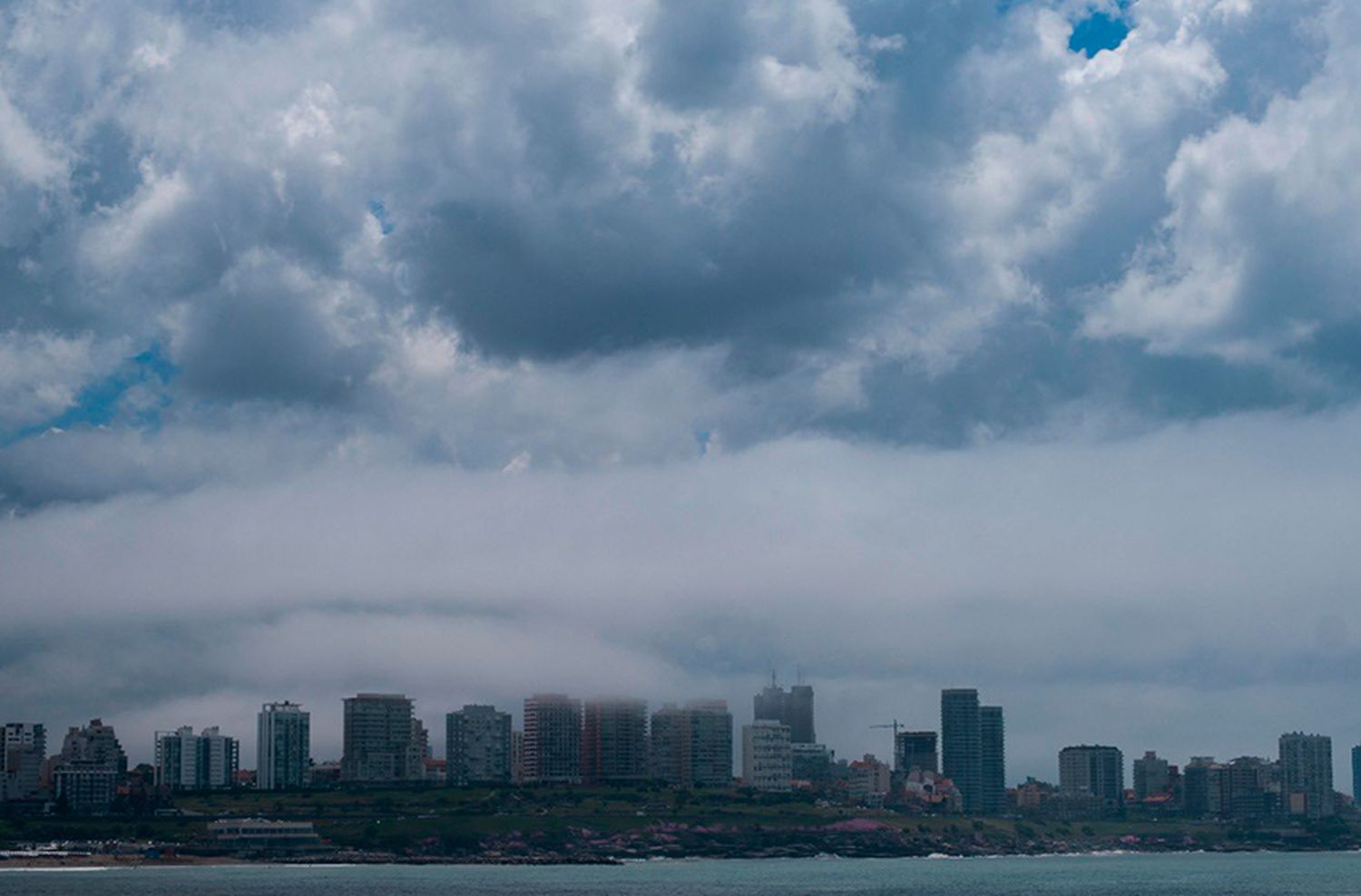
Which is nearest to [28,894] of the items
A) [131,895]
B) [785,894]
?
[131,895]

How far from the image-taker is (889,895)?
198625mm

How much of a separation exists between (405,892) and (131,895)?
29863 millimetres

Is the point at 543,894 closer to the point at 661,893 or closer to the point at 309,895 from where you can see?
the point at 661,893

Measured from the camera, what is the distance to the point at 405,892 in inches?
7820

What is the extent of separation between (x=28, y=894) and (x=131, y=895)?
11.4 m

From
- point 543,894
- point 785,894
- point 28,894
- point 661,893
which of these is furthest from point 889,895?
point 28,894

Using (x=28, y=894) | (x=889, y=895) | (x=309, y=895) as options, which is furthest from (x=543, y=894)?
(x=28, y=894)

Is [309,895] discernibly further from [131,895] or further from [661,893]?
[661,893]

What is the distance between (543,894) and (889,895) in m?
37.5

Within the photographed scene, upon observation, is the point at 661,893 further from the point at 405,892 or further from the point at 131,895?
the point at 131,895

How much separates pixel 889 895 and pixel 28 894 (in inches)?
3689

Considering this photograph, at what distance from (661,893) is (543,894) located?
12.8 m

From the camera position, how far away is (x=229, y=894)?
197625 mm

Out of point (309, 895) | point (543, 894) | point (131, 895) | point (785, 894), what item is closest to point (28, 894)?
point (131, 895)
